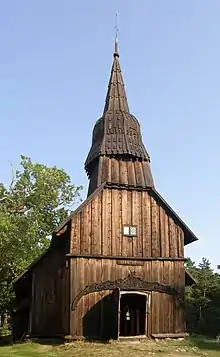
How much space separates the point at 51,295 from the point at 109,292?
141 inches

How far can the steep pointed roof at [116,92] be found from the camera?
28.9m

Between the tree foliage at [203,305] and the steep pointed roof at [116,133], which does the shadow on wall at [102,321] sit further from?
the tree foliage at [203,305]

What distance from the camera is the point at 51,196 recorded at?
34.8 metres

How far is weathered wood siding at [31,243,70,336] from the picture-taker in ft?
76.3

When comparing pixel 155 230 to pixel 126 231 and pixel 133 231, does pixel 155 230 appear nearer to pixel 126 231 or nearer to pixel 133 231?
pixel 133 231

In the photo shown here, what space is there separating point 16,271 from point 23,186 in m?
6.04

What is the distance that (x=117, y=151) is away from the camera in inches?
1025

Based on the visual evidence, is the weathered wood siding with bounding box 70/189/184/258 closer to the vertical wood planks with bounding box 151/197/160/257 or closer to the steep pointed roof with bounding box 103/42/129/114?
the vertical wood planks with bounding box 151/197/160/257

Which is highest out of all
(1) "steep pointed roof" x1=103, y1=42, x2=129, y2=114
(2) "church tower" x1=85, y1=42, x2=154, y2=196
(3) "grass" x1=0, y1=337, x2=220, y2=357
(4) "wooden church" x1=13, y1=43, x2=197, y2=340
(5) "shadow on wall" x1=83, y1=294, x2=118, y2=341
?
(1) "steep pointed roof" x1=103, y1=42, x2=129, y2=114

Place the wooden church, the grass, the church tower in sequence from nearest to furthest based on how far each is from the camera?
1. the grass
2. the wooden church
3. the church tower

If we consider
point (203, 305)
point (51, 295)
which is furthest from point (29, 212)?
point (203, 305)

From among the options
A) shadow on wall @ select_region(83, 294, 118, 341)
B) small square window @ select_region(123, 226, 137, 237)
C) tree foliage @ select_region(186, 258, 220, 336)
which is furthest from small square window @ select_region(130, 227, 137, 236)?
tree foliage @ select_region(186, 258, 220, 336)

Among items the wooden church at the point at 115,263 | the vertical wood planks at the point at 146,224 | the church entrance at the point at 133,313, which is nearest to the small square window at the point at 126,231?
the wooden church at the point at 115,263

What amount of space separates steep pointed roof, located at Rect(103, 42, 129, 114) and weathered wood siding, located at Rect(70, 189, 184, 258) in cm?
649
